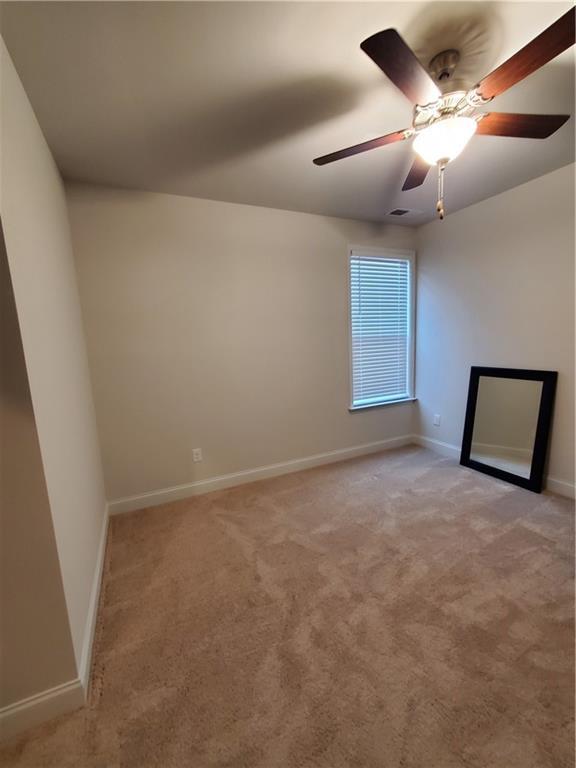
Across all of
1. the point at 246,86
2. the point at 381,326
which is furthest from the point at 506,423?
the point at 246,86

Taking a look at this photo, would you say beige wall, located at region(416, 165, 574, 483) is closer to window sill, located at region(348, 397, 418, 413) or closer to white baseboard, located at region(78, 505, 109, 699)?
window sill, located at region(348, 397, 418, 413)

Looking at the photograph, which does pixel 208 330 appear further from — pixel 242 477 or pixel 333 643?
pixel 333 643

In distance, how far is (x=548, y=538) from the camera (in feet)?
6.89

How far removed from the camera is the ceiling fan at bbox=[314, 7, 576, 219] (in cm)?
104

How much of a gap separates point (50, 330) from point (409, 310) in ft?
11.0

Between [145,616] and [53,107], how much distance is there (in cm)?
252

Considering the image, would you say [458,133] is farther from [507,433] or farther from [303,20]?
[507,433]

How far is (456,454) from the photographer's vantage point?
11.2 feet

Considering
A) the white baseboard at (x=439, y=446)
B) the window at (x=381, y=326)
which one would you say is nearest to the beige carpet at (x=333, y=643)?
the white baseboard at (x=439, y=446)

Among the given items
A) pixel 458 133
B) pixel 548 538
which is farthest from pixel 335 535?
pixel 458 133

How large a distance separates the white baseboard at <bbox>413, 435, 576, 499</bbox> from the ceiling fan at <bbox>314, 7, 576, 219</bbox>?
8.11 ft

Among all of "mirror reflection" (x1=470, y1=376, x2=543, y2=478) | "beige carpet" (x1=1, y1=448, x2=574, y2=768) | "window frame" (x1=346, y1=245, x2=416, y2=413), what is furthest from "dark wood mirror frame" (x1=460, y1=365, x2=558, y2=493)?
"window frame" (x1=346, y1=245, x2=416, y2=413)

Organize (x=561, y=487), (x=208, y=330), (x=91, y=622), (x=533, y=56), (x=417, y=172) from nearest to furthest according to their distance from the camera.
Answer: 1. (x=533, y=56)
2. (x=91, y=622)
3. (x=417, y=172)
4. (x=561, y=487)
5. (x=208, y=330)

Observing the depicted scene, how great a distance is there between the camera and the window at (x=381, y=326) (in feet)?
11.2
